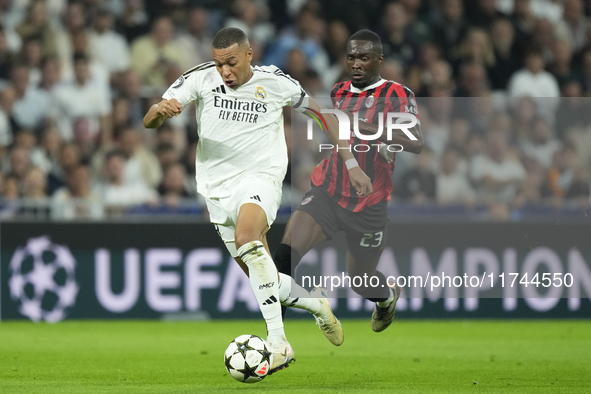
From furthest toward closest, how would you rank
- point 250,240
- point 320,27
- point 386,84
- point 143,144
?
point 320,27 → point 143,144 → point 386,84 → point 250,240

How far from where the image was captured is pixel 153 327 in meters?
10.3

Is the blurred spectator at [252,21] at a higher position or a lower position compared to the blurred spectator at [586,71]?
higher

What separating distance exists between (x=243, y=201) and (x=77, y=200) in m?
5.00

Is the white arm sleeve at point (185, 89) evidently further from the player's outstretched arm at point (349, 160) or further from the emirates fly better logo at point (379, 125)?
the player's outstretched arm at point (349, 160)

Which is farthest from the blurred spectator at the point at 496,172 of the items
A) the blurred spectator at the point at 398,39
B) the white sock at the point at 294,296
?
the white sock at the point at 294,296

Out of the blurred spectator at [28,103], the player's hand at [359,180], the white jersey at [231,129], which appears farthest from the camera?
the blurred spectator at [28,103]

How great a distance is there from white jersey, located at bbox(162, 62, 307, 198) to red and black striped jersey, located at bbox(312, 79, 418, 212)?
3.01 ft

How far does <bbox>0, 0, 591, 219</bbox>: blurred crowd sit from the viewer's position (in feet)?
35.8

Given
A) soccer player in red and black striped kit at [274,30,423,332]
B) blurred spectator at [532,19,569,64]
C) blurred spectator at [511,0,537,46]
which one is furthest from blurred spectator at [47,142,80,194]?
blurred spectator at [532,19,569,64]

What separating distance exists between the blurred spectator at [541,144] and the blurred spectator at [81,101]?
17.5ft

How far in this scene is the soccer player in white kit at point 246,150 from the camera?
20.2 ft

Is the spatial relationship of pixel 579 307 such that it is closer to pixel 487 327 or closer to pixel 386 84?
pixel 487 327

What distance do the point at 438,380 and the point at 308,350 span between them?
2.18 meters

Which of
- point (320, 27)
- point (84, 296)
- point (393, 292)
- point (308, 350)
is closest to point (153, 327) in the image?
point (84, 296)
